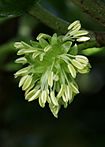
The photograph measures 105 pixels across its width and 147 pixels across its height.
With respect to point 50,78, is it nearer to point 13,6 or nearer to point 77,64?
point 77,64

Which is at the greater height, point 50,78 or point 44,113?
point 50,78

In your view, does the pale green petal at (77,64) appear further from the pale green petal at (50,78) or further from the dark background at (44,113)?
the dark background at (44,113)

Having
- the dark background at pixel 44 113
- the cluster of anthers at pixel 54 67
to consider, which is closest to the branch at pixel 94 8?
the cluster of anthers at pixel 54 67

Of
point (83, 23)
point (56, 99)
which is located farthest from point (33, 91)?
point (83, 23)

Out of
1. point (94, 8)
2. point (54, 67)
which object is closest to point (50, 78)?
point (54, 67)

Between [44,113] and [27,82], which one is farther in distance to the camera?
[44,113]

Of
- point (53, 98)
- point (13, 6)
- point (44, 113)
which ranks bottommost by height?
A: point (44, 113)

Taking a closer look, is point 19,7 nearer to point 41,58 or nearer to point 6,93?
point 41,58
